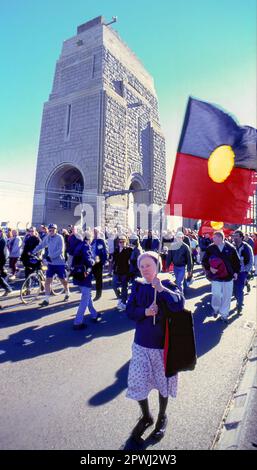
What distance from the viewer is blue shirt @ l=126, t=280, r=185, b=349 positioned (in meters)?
2.50

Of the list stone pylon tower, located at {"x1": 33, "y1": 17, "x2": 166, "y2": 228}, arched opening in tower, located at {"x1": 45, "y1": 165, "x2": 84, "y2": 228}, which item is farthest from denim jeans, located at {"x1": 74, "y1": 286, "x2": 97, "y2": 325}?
arched opening in tower, located at {"x1": 45, "y1": 165, "x2": 84, "y2": 228}

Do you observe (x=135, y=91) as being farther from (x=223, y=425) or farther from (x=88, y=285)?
(x=223, y=425)

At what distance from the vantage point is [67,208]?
24.9 metres

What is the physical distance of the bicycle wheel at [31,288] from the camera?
A: 24.6 ft

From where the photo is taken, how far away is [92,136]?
22453 millimetres

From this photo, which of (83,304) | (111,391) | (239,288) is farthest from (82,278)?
(239,288)

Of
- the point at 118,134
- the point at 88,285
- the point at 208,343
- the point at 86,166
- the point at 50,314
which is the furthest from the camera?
the point at 118,134

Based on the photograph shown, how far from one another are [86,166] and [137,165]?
6352 millimetres

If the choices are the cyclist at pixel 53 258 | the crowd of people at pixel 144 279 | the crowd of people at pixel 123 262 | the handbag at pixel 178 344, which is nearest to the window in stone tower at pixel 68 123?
the crowd of people at pixel 144 279

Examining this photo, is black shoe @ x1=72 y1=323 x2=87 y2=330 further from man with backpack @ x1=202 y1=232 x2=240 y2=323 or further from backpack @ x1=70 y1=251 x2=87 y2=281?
man with backpack @ x1=202 y1=232 x2=240 y2=323

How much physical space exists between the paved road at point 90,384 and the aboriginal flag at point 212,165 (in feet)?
6.87

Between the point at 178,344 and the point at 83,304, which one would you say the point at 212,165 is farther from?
the point at 83,304

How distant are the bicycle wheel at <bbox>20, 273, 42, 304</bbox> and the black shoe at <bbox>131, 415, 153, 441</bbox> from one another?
17.8ft

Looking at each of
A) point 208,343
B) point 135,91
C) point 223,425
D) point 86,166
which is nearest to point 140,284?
point 223,425
